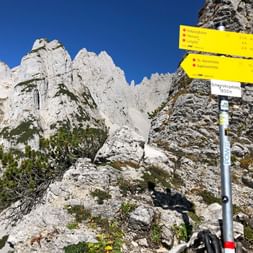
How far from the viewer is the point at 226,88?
7887mm

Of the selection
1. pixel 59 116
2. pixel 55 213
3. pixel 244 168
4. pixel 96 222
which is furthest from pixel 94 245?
pixel 59 116

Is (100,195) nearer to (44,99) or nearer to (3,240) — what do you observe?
(3,240)

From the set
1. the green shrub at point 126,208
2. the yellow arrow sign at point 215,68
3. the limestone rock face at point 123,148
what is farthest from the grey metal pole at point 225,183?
the limestone rock face at point 123,148

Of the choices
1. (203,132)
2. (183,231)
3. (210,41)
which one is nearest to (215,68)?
(210,41)

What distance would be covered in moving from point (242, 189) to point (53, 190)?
929cm

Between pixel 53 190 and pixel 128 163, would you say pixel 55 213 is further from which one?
pixel 128 163

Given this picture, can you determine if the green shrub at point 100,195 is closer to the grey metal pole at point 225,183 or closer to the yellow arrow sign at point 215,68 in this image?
the grey metal pole at point 225,183

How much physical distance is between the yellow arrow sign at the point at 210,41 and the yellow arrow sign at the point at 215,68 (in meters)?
0.24

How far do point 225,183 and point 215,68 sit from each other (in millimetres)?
2680

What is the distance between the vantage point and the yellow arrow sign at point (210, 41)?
805 cm

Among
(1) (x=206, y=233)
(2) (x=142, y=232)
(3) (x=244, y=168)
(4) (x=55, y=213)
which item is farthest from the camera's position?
(3) (x=244, y=168)

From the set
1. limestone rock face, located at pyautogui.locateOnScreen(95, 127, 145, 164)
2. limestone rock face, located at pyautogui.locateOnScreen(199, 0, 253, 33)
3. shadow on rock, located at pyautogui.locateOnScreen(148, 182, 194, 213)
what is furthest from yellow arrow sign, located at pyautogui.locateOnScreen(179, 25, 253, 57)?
limestone rock face, located at pyautogui.locateOnScreen(199, 0, 253, 33)

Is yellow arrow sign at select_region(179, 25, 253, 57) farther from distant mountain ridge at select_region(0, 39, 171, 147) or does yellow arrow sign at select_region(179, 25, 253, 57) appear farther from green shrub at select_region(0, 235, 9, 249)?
distant mountain ridge at select_region(0, 39, 171, 147)

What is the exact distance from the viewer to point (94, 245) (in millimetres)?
10531
